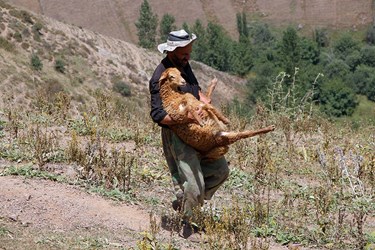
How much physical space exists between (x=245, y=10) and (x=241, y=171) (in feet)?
263

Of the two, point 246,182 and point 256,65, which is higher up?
point 246,182

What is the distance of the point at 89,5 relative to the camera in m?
77.4

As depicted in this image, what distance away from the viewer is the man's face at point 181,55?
4539 millimetres

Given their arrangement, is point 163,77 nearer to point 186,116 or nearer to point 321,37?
point 186,116

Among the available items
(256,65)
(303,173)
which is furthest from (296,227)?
(256,65)

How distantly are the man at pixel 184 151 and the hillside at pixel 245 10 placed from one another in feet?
240

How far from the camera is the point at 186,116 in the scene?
4.41 metres

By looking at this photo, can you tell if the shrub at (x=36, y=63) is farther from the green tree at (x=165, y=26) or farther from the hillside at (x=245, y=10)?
the hillside at (x=245, y=10)

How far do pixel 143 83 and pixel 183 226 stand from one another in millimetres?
35689

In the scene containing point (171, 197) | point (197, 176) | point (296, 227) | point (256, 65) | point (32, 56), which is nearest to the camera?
point (197, 176)

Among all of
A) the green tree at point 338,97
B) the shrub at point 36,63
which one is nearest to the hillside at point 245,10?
the green tree at point 338,97

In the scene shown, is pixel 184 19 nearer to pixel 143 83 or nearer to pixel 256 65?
pixel 256 65

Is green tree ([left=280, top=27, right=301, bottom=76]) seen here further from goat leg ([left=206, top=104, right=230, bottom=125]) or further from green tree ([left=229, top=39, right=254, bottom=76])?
goat leg ([left=206, top=104, right=230, bottom=125])

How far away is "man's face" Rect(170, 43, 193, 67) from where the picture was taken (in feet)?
14.9
